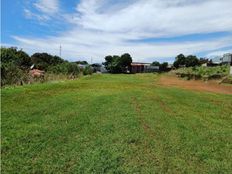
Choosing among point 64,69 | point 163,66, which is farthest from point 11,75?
point 163,66

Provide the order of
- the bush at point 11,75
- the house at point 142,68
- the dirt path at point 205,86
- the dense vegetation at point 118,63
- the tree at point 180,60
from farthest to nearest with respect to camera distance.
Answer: the house at point 142,68 < the tree at point 180,60 < the dense vegetation at point 118,63 < the dirt path at point 205,86 < the bush at point 11,75

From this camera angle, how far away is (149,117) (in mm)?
7273

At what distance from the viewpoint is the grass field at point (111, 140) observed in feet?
13.9

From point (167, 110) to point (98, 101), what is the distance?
7.90 ft

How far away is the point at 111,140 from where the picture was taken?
5.25 metres

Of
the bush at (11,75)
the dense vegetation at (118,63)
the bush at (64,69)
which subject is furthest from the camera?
the dense vegetation at (118,63)

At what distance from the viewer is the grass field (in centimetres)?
Result: 423

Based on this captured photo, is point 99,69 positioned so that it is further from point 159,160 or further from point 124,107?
point 159,160

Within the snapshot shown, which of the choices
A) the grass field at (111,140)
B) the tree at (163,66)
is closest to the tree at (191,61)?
the tree at (163,66)

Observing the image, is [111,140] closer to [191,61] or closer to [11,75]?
[11,75]

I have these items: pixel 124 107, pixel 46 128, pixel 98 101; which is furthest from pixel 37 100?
pixel 46 128

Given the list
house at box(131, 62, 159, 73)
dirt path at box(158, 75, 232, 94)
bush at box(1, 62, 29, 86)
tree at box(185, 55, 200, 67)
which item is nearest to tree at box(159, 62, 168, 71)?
house at box(131, 62, 159, 73)

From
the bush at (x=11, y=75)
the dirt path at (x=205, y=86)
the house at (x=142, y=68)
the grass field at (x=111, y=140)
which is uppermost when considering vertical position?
the bush at (x=11, y=75)

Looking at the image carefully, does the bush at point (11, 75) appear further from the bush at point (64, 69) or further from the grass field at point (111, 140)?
the bush at point (64, 69)
